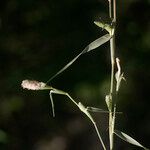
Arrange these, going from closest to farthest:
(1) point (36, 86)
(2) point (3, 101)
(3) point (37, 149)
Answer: (1) point (36, 86)
(2) point (3, 101)
(3) point (37, 149)

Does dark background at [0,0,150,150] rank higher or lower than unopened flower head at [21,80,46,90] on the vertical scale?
lower

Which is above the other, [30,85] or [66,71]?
[30,85]

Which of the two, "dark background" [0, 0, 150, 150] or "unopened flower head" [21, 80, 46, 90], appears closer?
"unopened flower head" [21, 80, 46, 90]

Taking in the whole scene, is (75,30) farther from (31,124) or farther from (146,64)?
(31,124)

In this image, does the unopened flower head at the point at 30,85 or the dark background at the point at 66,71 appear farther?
the dark background at the point at 66,71

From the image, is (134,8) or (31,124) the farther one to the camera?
(31,124)

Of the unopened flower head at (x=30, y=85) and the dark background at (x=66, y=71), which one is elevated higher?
the unopened flower head at (x=30, y=85)

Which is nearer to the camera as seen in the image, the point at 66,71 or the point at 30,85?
the point at 30,85

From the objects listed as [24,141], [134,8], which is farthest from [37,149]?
[134,8]
